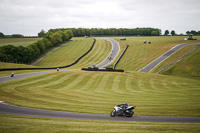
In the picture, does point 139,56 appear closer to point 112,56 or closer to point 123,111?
point 112,56

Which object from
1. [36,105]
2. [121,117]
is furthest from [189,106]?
[36,105]

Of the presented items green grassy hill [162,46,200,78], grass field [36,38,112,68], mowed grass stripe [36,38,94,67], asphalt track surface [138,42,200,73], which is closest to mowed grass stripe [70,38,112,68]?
grass field [36,38,112,68]

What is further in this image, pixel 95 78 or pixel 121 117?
pixel 95 78

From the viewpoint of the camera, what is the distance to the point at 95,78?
4403cm

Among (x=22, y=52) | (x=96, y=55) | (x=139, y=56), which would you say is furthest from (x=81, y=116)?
(x=22, y=52)

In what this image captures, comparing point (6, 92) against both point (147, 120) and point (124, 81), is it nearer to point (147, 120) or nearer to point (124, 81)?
point (147, 120)

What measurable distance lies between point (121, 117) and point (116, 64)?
2412 inches

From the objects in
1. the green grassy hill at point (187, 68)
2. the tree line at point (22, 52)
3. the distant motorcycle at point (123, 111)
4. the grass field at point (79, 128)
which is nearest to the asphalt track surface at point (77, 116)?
the distant motorcycle at point (123, 111)

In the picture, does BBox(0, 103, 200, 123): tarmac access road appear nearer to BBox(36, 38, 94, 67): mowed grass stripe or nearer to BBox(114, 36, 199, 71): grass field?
BBox(114, 36, 199, 71): grass field

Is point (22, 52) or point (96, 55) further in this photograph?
point (96, 55)

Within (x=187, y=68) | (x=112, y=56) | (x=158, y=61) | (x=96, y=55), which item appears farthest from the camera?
(x=96, y=55)

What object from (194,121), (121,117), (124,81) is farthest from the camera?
(124,81)

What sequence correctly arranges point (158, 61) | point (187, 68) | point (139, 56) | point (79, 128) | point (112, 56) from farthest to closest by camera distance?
1. point (112, 56)
2. point (139, 56)
3. point (158, 61)
4. point (187, 68)
5. point (79, 128)

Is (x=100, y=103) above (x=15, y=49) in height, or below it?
below
